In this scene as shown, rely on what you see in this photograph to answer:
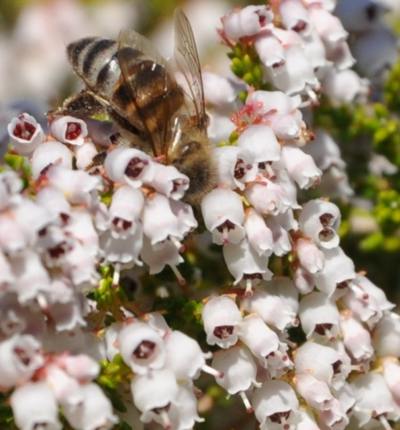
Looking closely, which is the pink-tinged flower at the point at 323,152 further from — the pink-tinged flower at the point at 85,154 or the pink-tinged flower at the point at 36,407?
the pink-tinged flower at the point at 36,407

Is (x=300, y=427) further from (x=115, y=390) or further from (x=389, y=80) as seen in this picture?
(x=389, y=80)

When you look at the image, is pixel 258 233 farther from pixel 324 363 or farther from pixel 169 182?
pixel 324 363

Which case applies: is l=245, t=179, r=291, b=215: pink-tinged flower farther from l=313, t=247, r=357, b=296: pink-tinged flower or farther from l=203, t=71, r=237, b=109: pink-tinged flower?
l=203, t=71, r=237, b=109: pink-tinged flower

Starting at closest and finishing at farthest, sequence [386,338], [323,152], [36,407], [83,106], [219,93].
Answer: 1. [36,407]
2. [386,338]
3. [83,106]
4. [219,93]
5. [323,152]

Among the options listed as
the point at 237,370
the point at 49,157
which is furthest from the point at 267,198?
the point at 49,157

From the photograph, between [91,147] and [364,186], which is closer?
[91,147]

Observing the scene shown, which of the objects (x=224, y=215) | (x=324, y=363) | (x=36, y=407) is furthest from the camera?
(x=324, y=363)

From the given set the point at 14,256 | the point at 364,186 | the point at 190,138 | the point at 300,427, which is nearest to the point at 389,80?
the point at 364,186
